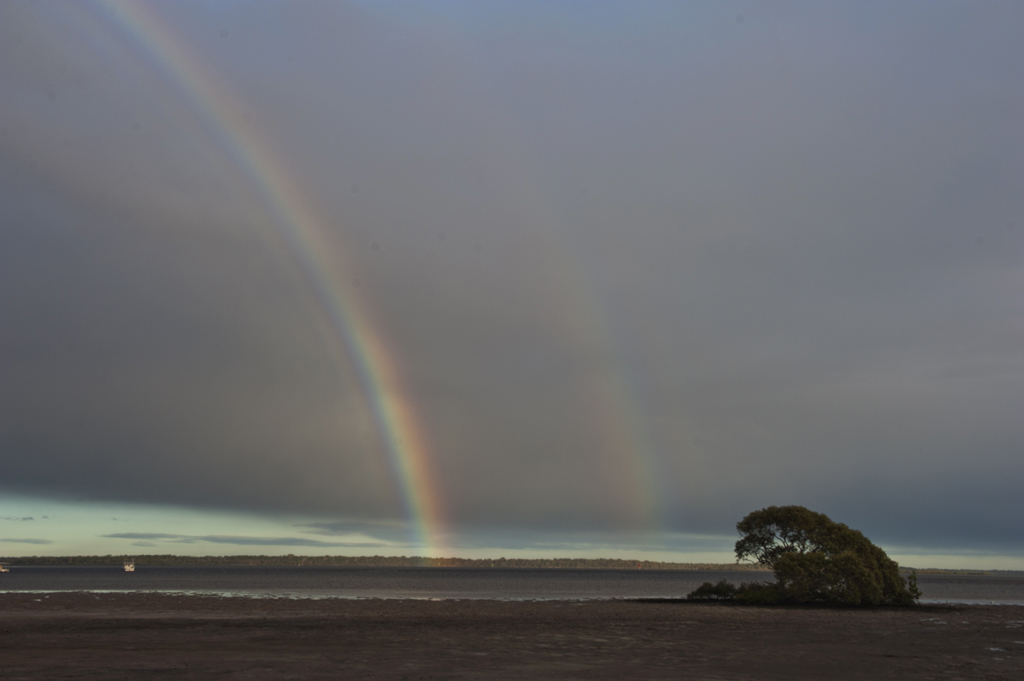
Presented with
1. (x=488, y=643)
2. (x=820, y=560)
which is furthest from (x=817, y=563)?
(x=488, y=643)

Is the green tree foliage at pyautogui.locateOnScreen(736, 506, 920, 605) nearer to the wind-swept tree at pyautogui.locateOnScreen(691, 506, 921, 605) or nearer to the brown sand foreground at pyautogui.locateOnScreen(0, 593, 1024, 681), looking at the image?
the wind-swept tree at pyautogui.locateOnScreen(691, 506, 921, 605)

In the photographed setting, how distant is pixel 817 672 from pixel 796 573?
1904 inches

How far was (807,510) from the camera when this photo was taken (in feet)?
255

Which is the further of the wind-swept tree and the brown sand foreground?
the wind-swept tree

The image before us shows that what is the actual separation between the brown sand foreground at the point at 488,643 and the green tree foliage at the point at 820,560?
1143cm

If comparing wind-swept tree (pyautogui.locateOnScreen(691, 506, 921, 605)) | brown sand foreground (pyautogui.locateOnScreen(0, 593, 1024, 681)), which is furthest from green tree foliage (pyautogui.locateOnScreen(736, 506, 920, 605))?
brown sand foreground (pyautogui.locateOnScreen(0, 593, 1024, 681))

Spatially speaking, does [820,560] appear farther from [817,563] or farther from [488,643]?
[488,643]

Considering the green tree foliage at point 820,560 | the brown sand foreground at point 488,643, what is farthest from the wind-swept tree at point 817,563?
the brown sand foreground at point 488,643

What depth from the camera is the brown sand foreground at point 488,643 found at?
2431 centimetres

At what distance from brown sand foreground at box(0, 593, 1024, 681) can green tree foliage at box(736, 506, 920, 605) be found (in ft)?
37.5

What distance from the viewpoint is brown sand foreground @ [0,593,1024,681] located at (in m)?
24.3

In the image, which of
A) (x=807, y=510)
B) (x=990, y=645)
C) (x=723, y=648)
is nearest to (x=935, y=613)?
(x=807, y=510)

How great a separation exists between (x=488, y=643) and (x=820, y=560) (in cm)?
4698

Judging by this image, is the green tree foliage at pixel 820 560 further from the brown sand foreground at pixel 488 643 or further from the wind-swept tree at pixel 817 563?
the brown sand foreground at pixel 488 643
